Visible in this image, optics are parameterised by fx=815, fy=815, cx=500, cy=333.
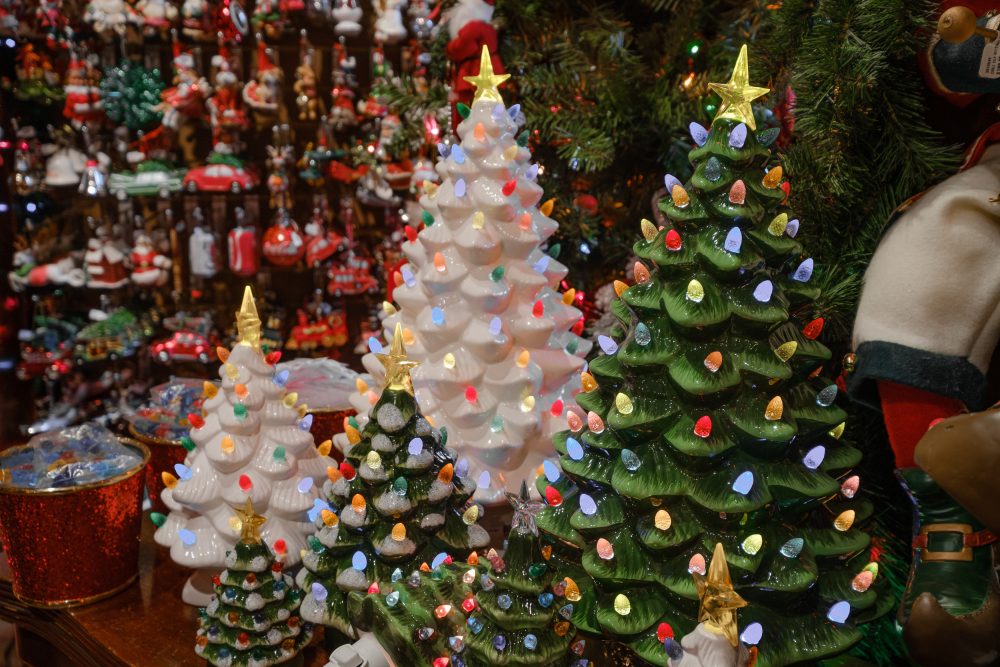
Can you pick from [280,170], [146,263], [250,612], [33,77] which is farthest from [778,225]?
[33,77]

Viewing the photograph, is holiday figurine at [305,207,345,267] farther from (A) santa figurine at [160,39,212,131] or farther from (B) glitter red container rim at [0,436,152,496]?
(B) glitter red container rim at [0,436,152,496]

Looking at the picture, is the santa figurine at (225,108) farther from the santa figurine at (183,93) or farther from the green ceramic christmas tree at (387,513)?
the green ceramic christmas tree at (387,513)

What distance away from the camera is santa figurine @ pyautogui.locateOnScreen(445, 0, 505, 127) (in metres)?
1.46

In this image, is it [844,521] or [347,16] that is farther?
[347,16]

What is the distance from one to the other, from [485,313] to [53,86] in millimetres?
2585

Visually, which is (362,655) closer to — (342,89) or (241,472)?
(241,472)

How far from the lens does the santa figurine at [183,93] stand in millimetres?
2953

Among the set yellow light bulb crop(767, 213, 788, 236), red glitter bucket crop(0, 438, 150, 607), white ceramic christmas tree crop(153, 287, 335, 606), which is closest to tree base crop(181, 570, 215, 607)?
white ceramic christmas tree crop(153, 287, 335, 606)

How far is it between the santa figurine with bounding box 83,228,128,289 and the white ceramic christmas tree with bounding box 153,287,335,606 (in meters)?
2.12

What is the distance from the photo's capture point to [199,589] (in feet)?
3.88

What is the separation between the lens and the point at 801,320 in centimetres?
90

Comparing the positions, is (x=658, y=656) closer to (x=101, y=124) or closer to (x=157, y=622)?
(x=157, y=622)

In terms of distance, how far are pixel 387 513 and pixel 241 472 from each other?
0.32 m

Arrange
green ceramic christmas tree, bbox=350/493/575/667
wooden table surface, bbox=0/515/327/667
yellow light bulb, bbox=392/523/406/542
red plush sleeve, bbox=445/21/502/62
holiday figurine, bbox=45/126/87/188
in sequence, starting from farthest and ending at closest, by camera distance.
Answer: holiday figurine, bbox=45/126/87/188 → red plush sleeve, bbox=445/21/502/62 → wooden table surface, bbox=0/515/327/667 → yellow light bulb, bbox=392/523/406/542 → green ceramic christmas tree, bbox=350/493/575/667
